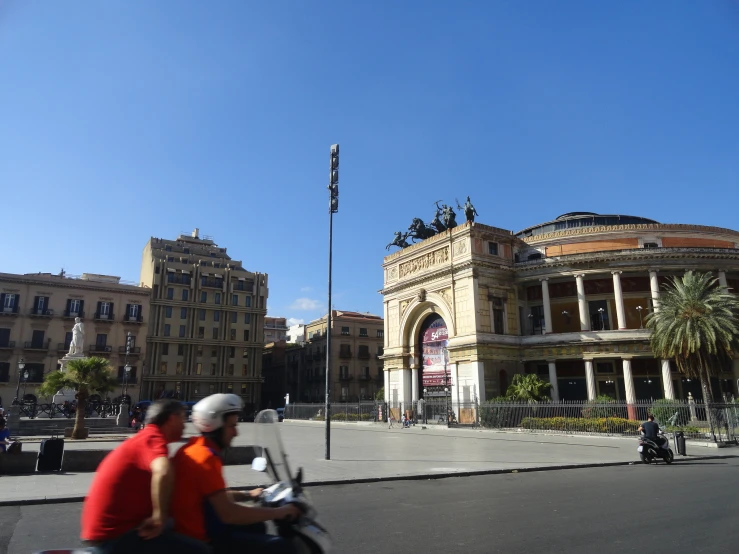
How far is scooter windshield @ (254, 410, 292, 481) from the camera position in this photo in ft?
13.4

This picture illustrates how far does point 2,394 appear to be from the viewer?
49219 mm

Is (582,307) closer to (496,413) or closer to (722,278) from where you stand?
(722,278)

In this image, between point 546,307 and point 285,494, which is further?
point 546,307

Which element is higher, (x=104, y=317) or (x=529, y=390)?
(x=104, y=317)

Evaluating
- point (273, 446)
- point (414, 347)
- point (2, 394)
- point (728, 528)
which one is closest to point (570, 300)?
point (414, 347)

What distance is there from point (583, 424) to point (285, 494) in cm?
2704

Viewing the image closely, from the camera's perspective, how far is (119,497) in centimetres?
302

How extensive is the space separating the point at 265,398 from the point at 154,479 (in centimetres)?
8390

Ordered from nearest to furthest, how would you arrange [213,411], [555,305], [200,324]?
1. [213,411]
2. [555,305]
3. [200,324]

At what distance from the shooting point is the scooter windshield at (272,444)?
4090mm

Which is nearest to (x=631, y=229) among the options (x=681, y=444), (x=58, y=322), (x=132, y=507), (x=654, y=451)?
(x=681, y=444)

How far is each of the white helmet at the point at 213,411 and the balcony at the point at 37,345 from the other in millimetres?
57881

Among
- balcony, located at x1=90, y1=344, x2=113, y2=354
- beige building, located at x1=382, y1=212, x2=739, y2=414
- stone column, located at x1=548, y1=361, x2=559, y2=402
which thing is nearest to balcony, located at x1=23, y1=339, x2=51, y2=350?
balcony, located at x1=90, y1=344, x2=113, y2=354

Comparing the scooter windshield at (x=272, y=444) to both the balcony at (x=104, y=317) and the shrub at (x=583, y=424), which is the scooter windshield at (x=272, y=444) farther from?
the balcony at (x=104, y=317)
